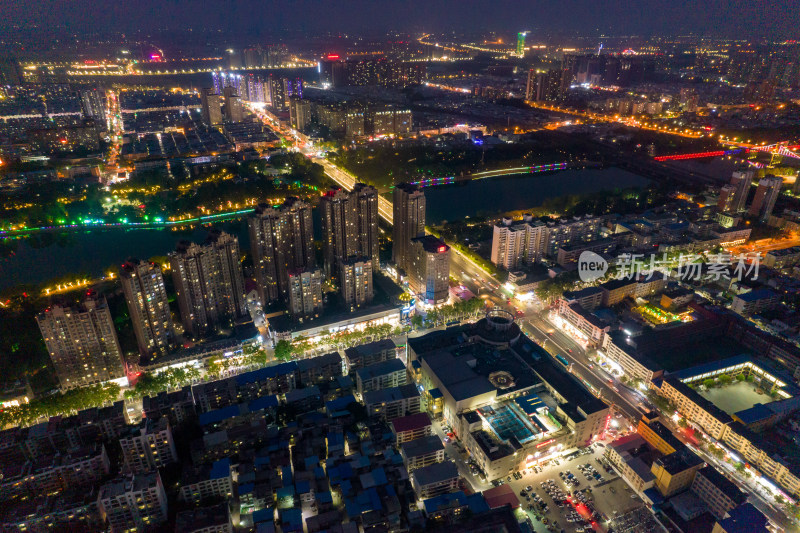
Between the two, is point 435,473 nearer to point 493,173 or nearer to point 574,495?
point 574,495

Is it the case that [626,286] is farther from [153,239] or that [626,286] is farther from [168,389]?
[153,239]

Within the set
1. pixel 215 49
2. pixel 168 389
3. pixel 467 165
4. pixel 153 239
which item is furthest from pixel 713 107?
pixel 215 49

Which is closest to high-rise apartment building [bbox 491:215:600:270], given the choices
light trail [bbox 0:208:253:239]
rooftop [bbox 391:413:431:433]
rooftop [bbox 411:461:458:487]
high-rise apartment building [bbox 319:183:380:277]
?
high-rise apartment building [bbox 319:183:380:277]

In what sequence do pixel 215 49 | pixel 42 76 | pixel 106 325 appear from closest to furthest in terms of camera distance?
pixel 106 325 → pixel 42 76 → pixel 215 49

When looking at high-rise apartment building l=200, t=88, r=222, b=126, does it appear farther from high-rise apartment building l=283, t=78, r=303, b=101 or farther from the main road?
the main road

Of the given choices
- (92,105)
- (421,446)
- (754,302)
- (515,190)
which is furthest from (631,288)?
(92,105)
